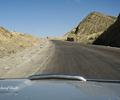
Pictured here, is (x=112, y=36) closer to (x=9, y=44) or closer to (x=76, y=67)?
(x=9, y=44)

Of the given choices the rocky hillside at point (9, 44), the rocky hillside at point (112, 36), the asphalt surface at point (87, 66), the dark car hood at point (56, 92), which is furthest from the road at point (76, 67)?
the rocky hillside at point (112, 36)

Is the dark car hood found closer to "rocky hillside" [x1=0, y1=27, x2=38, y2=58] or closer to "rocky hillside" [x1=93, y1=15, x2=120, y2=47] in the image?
"rocky hillside" [x1=0, y1=27, x2=38, y2=58]

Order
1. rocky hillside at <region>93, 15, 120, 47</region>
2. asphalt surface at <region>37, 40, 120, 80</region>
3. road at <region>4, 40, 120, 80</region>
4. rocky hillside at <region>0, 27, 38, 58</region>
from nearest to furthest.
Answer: asphalt surface at <region>37, 40, 120, 80</region> → road at <region>4, 40, 120, 80</region> → rocky hillside at <region>0, 27, 38, 58</region> → rocky hillside at <region>93, 15, 120, 47</region>

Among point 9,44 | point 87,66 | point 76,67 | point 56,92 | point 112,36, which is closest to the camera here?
point 56,92

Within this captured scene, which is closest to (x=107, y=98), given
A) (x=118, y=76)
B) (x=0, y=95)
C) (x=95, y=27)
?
(x=0, y=95)

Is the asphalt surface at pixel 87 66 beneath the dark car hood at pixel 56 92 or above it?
beneath

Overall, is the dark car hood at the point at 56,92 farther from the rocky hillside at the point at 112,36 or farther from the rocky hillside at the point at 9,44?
the rocky hillside at the point at 112,36

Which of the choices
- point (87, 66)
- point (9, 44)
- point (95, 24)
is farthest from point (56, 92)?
point (95, 24)

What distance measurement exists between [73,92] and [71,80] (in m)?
0.92

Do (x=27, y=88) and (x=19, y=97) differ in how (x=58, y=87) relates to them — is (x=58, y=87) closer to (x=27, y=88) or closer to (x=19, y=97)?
(x=27, y=88)

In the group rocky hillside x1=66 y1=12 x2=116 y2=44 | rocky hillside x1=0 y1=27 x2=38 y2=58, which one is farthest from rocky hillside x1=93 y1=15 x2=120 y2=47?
rocky hillside x1=66 y1=12 x2=116 y2=44

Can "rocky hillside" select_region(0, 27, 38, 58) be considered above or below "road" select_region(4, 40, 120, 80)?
below

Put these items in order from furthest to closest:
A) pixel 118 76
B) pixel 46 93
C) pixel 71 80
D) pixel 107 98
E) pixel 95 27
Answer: pixel 95 27
pixel 118 76
pixel 71 80
pixel 46 93
pixel 107 98

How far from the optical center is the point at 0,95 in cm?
288
